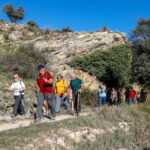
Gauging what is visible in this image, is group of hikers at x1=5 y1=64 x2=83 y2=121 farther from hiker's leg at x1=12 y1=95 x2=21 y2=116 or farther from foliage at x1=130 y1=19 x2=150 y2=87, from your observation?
foliage at x1=130 y1=19 x2=150 y2=87

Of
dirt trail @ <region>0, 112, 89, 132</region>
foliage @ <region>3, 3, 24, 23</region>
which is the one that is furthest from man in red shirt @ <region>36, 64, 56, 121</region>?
foliage @ <region>3, 3, 24, 23</region>

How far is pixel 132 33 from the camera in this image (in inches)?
789

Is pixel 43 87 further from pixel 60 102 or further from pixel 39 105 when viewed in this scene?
pixel 60 102

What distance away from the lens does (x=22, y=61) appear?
1520 cm

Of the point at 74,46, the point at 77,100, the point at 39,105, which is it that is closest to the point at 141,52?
the point at 74,46

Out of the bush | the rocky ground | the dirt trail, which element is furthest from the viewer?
the bush

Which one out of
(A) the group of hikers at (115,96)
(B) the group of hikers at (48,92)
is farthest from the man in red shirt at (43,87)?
(A) the group of hikers at (115,96)

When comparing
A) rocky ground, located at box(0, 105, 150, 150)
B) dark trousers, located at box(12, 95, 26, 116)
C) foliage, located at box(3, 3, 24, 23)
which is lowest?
rocky ground, located at box(0, 105, 150, 150)

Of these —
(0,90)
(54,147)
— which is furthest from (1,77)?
(54,147)

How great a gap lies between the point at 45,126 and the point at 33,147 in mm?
1286

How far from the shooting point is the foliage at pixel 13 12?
1503 inches

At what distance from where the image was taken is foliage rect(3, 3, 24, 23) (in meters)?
38.2

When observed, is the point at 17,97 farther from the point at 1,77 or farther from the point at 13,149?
the point at 1,77

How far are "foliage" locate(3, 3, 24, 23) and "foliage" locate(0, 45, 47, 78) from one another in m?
A: 24.1
